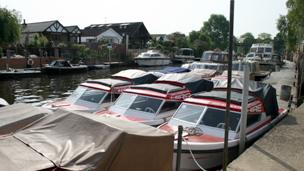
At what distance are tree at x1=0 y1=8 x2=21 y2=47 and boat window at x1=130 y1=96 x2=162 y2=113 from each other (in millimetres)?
28159

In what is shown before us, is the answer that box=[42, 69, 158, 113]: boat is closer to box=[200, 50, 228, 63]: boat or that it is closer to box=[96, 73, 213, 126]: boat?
box=[96, 73, 213, 126]: boat

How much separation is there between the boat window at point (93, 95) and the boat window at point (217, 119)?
5175 millimetres

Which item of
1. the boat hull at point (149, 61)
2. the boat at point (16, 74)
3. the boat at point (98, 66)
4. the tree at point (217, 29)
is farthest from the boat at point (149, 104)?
the tree at point (217, 29)

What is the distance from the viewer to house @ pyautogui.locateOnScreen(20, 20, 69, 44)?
185 feet

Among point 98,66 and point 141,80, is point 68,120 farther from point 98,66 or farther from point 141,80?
point 98,66

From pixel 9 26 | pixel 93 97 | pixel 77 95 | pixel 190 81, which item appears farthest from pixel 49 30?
pixel 190 81

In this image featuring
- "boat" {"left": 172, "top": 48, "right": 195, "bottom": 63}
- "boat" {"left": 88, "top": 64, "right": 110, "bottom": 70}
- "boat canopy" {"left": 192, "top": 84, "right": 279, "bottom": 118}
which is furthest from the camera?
"boat" {"left": 172, "top": 48, "right": 195, "bottom": 63}

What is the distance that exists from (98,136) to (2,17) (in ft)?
111

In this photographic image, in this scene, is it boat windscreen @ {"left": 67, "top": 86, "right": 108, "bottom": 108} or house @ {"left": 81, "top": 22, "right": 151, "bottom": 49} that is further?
house @ {"left": 81, "top": 22, "right": 151, "bottom": 49}

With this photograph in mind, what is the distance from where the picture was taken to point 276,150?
7.94 metres

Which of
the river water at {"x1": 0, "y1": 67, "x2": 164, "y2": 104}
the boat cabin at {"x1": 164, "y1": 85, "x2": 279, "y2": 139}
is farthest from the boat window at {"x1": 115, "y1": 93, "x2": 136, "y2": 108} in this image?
the river water at {"x1": 0, "y1": 67, "x2": 164, "y2": 104}

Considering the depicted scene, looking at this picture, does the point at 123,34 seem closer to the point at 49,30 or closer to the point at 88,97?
the point at 49,30

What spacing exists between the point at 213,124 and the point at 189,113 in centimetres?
90

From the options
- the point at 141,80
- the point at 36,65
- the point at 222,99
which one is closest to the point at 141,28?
the point at 36,65
